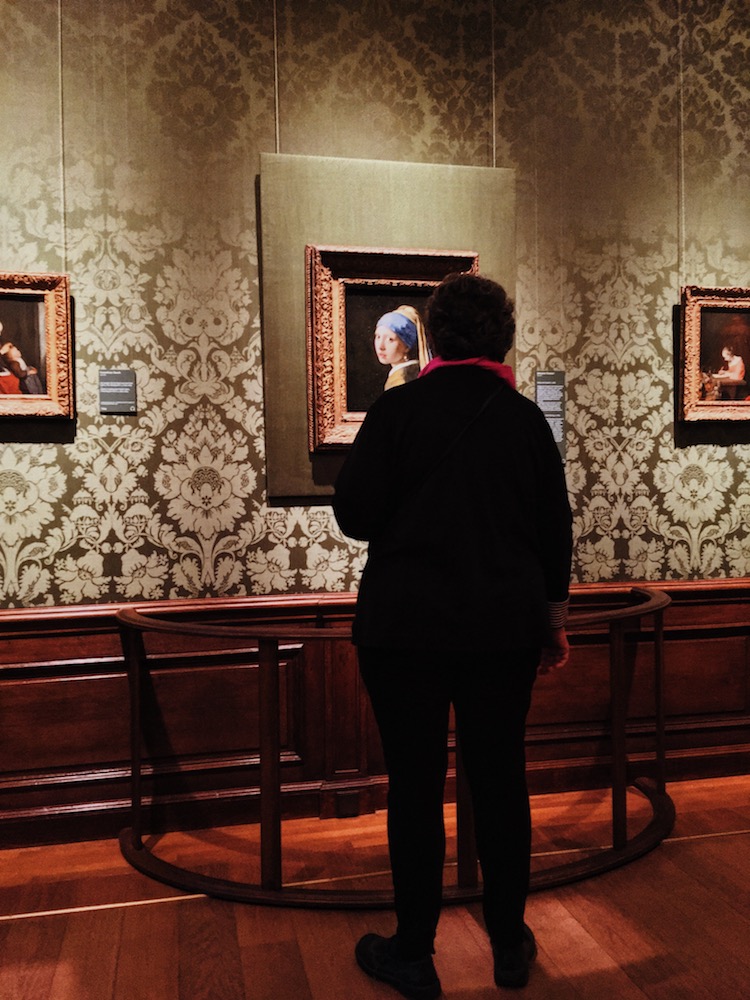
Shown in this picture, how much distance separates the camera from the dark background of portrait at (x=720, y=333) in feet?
11.7

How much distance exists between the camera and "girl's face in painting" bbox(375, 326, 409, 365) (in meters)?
3.30

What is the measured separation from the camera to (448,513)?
1846mm

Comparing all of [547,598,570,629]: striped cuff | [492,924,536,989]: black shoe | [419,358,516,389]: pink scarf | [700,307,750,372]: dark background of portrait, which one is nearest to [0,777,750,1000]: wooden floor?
[492,924,536,989]: black shoe

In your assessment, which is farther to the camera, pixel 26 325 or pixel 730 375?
pixel 730 375

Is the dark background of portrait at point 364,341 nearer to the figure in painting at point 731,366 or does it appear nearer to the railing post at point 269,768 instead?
the railing post at point 269,768

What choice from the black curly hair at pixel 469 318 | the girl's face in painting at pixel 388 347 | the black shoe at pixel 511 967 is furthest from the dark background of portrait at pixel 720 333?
the black shoe at pixel 511 967

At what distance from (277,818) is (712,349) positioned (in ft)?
8.26

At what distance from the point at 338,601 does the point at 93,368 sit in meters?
1.24

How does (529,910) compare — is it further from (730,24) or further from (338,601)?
(730,24)

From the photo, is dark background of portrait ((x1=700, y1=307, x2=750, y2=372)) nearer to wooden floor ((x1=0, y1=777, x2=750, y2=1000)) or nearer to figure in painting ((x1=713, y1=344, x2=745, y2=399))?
figure in painting ((x1=713, y1=344, x2=745, y2=399))

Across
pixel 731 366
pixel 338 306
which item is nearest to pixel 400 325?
pixel 338 306

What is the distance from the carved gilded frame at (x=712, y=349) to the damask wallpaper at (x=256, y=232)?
2.9 inches

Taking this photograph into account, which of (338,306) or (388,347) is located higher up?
(338,306)

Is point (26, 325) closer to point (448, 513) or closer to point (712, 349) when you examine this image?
point (448, 513)
